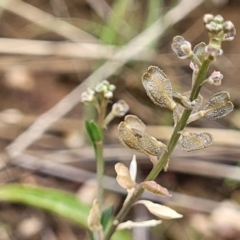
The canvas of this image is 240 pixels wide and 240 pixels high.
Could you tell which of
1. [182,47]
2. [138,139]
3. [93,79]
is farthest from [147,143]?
[93,79]

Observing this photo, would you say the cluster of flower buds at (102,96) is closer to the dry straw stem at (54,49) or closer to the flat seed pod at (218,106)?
the flat seed pod at (218,106)

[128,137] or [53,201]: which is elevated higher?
[128,137]

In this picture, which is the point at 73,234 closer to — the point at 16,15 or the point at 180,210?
the point at 180,210

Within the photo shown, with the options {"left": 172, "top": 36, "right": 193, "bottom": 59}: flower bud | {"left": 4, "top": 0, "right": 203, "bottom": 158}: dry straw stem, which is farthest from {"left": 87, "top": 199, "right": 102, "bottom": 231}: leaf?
{"left": 4, "top": 0, "right": 203, "bottom": 158}: dry straw stem

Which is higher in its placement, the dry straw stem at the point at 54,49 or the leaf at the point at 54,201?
the dry straw stem at the point at 54,49

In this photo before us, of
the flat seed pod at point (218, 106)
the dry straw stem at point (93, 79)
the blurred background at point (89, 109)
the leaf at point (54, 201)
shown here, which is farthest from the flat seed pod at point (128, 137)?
the dry straw stem at point (93, 79)

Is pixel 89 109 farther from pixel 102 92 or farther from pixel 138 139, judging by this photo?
pixel 138 139
